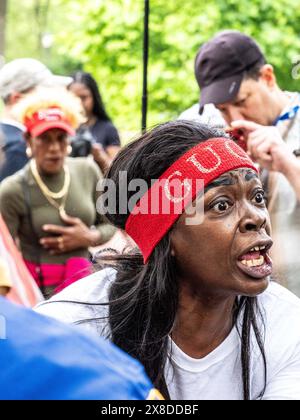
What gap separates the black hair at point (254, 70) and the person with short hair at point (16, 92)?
1.21 m

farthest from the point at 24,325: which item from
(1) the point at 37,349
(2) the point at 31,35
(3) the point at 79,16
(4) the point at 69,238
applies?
(2) the point at 31,35

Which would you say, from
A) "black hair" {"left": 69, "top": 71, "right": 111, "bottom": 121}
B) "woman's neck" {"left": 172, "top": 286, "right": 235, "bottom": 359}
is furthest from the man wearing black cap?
"black hair" {"left": 69, "top": 71, "right": 111, "bottom": 121}

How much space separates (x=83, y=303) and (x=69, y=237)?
75.7 inches

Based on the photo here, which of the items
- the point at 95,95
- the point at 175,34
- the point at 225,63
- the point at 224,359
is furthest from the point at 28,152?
the point at 175,34

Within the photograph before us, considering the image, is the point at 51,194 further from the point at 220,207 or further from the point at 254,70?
A: the point at 220,207

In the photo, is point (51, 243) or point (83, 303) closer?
point (83, 303)

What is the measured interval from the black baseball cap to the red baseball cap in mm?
788

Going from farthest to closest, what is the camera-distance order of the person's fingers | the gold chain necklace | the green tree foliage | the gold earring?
the green tree foliage
the gold earring
the gold chain necklace
the person's fingers

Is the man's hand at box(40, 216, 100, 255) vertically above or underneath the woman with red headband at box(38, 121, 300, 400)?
underneath

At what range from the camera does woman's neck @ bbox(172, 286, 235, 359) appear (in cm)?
240

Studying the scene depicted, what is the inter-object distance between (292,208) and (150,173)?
1.28 metres

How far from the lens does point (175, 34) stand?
10.2m

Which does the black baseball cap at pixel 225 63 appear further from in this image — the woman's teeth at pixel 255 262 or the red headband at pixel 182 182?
the woman's teeth at pixel 255 262

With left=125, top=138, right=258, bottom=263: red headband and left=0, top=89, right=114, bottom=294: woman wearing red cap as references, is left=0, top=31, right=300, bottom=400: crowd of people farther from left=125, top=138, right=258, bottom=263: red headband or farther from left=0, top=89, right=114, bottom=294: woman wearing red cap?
left=0, top=89, right=114, bottom=294: woman wearing red cap
